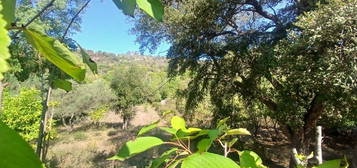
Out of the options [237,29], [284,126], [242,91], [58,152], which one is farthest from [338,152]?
[58,152]

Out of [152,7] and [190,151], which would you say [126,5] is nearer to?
[152,7]

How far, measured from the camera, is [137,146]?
0.55 m

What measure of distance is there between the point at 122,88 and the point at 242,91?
1611cm

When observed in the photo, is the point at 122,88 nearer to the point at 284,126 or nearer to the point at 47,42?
the point at 284,126

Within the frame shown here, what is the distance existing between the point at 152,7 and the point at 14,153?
335 millimetres

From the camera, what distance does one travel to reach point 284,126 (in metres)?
9.89

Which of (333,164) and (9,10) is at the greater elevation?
(9,10)

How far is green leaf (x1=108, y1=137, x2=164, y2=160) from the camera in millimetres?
536

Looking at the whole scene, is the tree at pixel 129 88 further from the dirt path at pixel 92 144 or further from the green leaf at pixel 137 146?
the green leaf at pixel 137 146

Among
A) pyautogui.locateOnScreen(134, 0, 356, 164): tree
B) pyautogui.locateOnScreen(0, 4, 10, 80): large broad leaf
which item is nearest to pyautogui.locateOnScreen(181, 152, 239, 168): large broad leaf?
pyautogui.locateOnScreen(0, 4, 10, 80): large broad leaf

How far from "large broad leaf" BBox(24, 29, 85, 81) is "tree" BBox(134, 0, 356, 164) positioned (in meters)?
6.70

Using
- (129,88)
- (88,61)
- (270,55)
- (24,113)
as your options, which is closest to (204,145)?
(88,61)

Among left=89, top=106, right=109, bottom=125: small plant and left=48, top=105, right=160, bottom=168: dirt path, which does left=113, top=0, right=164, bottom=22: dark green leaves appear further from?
left=89, top=106, right=109, bottom=125: small plant

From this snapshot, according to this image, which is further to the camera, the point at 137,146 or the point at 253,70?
the point at 253,70
